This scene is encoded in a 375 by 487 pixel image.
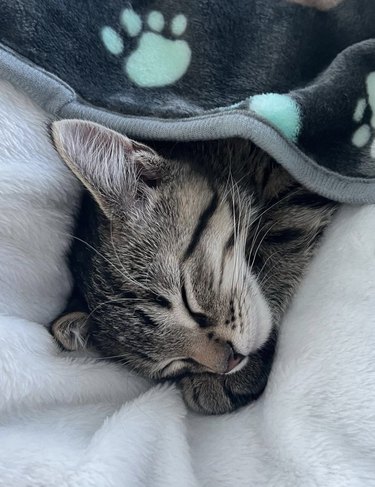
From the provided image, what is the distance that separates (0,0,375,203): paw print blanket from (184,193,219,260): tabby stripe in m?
0.13

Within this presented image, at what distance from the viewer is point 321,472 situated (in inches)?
38.2

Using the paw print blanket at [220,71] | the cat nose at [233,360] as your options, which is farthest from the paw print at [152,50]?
the cat nose at [233,360]

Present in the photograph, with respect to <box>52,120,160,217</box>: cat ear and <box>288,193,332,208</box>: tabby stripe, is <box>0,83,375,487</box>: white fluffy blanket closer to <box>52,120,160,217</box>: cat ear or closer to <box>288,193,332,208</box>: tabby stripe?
<box>288,193,332,208</box>: tabby stripe

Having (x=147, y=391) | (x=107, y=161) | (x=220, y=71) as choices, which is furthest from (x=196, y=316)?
(x=220, y=71)

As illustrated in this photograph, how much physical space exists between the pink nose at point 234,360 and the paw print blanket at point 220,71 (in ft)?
1.06

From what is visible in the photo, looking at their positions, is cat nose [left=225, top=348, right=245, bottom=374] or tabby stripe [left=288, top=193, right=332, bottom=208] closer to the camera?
cat nose [left=225, top=348, right=245, bottom=374]

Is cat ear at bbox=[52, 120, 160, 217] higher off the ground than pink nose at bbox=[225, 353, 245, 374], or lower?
higher

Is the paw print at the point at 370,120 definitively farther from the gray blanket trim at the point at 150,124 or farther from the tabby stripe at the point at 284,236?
the tabby stripe at the point at 284,236

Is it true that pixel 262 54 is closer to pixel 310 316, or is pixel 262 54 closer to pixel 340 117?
pixel 340 117

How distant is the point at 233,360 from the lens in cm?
114

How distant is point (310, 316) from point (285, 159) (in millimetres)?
275

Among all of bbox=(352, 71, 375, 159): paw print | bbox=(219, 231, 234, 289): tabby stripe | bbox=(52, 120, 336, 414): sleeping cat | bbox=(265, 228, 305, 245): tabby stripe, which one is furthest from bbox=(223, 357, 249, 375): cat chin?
bbox=(352, 71, 375, 159): paw print

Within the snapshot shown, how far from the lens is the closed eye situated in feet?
3.70

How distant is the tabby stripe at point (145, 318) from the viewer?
45.6 inches
